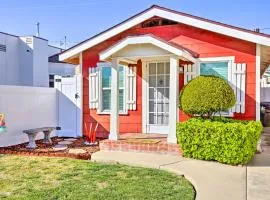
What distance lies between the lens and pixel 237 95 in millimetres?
9188

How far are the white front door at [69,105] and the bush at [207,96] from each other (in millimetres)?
4618

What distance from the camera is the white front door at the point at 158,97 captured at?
10234 mm

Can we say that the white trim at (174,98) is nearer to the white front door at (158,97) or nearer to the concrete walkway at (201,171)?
the concrete walkway at (201,171)

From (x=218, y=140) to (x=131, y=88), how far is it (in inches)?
163

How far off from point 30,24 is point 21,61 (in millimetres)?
13051

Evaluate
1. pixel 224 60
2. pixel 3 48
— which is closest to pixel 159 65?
pixel 224 60

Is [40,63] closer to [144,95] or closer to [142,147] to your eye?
[144,95]

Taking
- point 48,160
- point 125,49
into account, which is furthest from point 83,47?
point 48,160

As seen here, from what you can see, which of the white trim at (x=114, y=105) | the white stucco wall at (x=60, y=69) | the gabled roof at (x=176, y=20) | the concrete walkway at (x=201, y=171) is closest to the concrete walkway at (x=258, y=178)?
the concrete walkway at (x=201, y=171)

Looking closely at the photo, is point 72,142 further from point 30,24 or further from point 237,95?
point 30,24

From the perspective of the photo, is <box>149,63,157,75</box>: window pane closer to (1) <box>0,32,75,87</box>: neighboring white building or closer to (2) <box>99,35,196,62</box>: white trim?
(2) <box>99,35,196,62</box>: white trim

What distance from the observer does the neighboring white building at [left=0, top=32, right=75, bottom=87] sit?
693 inches

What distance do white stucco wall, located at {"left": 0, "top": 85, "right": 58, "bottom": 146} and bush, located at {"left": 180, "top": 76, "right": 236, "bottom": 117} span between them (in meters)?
5.21

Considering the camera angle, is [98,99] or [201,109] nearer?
[201,109]
